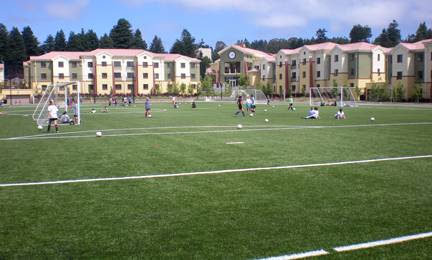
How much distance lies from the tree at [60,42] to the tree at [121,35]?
2039cm

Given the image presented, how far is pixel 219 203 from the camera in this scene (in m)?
6.58

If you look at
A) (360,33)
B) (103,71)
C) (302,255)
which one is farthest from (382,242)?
(360,33)

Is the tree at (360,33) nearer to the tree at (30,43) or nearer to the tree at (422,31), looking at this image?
the tree at (422,31)

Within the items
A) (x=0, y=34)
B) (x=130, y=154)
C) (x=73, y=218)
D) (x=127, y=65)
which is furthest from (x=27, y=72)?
(x=73, y=218)

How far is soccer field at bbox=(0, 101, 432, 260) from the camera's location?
475 cm

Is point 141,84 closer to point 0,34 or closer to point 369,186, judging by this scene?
point 0,34

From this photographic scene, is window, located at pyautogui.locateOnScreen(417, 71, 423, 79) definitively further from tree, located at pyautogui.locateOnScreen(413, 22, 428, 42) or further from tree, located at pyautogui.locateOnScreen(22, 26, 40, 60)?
tree, located at pyautogui.locateOnScreen(22, 26, 40, 60)

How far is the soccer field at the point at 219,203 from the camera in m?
4.75

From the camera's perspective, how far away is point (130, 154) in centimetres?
A: 1199

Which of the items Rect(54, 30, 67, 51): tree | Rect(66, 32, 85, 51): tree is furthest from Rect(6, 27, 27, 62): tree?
→ Rect(66, 32, 85, 51): tree

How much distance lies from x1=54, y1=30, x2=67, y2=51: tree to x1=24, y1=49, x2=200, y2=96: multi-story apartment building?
3698 centimetres

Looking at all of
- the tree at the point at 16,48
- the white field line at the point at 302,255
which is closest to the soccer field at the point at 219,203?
the white field line at the point at 302,255

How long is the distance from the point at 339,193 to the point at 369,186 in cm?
96

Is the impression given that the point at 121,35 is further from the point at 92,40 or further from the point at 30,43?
the point at 30,43
